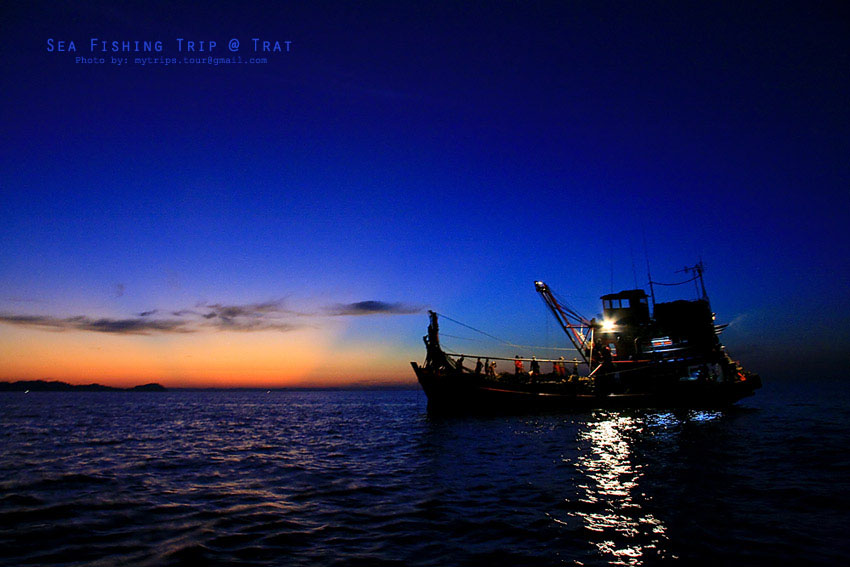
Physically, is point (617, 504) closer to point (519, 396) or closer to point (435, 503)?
point (435, 503)

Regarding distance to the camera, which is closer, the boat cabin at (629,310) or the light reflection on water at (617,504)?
the light reflection on water at (617,504)

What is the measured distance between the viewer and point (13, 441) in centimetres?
2523

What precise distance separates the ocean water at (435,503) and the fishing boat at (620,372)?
13.6 m

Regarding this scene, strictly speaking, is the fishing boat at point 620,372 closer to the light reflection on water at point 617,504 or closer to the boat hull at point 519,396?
the boat hull at point 519,396

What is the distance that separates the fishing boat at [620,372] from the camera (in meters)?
36.4

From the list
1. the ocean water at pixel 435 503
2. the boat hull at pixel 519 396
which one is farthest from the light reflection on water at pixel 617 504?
the boat hull at pixel 519 396

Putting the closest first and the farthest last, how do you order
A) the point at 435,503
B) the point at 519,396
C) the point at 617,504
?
the point at 617,504, the point at 435,503, the point at 519,396

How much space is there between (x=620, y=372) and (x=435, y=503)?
34.8 meters

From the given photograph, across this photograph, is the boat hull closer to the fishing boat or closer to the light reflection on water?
the fishing boat

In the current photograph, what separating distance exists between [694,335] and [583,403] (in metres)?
19.2

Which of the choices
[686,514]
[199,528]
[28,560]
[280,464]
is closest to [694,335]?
[686,514]

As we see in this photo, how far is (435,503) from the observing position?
11.6m

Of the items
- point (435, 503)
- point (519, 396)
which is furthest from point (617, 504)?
point (519, 396)

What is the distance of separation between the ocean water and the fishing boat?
536 inches
